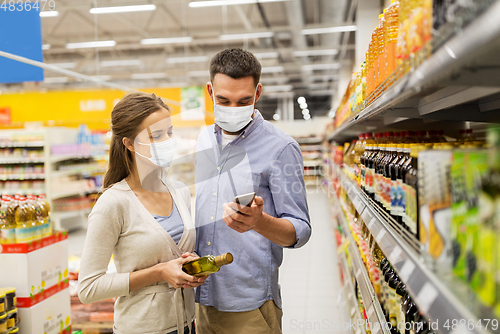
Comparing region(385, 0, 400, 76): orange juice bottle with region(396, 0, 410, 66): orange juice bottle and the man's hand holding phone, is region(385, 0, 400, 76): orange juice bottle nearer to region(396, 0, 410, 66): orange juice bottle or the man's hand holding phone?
region(396, 0, 410, 66): orange juice bottle

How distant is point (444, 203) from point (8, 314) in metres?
2.51

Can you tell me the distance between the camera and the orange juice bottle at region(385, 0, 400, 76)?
1.34m

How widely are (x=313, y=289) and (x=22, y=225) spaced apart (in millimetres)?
3215

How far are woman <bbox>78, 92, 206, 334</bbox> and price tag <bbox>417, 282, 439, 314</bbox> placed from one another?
85cm

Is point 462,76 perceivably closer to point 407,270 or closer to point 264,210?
point 407,270

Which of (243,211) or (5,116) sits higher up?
(5,116)

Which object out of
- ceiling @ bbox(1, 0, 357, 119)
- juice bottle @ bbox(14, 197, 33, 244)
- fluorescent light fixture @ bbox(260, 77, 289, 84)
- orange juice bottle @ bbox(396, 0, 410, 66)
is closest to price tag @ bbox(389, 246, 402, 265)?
orange juice bottle @ bbox(396, 0, 410, 66)

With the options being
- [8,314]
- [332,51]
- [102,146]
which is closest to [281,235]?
[8,314]

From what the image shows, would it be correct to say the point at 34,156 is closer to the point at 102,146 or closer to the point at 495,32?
the point at 102,146

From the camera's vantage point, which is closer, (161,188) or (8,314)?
(161,188)

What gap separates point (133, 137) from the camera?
1.65 metres

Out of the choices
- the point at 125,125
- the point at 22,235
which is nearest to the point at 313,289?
the point at 22,235

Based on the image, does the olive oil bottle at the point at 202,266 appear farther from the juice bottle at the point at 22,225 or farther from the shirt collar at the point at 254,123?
the juice bottle at the point at 22,225

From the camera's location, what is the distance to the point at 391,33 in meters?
1.50
